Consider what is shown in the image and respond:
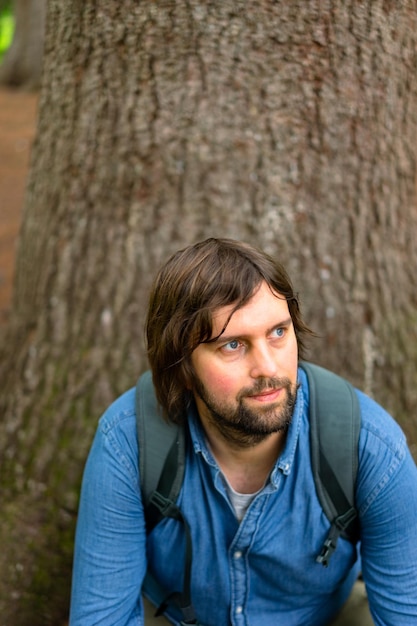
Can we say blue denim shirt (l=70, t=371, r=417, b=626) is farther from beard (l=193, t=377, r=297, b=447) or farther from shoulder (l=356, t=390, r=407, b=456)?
beard (l=193, t=377, r=297, b=447)

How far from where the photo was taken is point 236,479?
2406 millimetres

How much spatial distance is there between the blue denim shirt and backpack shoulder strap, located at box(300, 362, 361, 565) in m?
0.03

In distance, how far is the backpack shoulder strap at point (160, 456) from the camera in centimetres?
232

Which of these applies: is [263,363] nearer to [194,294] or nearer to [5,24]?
[194,294]

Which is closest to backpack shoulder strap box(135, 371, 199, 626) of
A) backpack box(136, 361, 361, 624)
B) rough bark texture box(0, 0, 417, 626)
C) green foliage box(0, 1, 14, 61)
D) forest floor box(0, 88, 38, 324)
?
backpack box(136, 361, 361, 624)

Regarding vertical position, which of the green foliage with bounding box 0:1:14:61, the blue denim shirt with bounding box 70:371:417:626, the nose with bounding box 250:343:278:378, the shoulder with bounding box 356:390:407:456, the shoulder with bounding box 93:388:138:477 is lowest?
the blue denim shirt with bounding box 70:371:417:626

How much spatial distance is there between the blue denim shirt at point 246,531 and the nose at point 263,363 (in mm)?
283

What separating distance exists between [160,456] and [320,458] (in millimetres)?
550

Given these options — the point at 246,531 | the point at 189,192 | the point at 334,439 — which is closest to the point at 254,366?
the point at 334,439

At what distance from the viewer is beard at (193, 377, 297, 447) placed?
6.97 ft

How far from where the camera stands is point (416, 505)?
2242 mm

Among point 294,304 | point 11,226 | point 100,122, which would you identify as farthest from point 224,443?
point 11,226

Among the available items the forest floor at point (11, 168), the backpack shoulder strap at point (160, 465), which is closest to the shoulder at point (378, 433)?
the backpack shoulder strap at point (160, 465)

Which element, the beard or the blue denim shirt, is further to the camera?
the blue denim shirt
